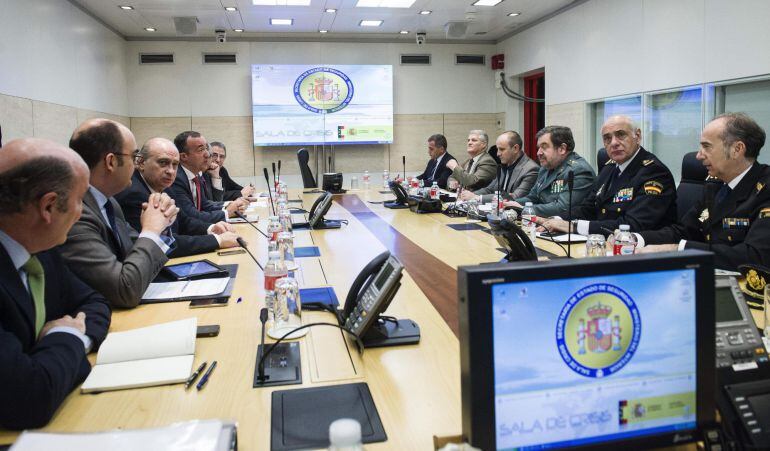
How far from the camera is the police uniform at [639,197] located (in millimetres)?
3203

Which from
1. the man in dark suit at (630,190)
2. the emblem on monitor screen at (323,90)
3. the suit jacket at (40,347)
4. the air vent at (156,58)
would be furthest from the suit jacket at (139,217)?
the air vent at (156,58)

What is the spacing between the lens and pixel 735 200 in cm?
239

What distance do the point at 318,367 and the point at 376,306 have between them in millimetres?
212

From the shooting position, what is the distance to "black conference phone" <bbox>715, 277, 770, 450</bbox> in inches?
36.8

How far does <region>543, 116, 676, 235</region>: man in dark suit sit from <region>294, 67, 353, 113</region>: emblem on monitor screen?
5.63m

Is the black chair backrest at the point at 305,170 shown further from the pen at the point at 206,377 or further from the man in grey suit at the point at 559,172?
the pen at the point at 206,377

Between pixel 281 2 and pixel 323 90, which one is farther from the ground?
pixel 281 2

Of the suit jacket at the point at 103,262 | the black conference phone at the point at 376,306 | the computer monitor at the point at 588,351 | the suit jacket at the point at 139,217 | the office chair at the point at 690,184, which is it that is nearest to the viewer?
the computer monitor at the point at 588,351

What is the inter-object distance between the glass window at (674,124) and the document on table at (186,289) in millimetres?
4727

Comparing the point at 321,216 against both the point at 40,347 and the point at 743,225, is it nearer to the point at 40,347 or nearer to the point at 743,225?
the point at 743,225

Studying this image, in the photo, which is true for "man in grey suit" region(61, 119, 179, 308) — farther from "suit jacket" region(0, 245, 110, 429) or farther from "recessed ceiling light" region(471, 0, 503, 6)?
"recessed ceiling light" region(471, 0, 503, 6)

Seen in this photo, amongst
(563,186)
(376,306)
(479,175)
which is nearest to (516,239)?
(376,306)

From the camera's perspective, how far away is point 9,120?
4.93 metres

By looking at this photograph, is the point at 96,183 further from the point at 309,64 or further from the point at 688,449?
the point at 309,64
